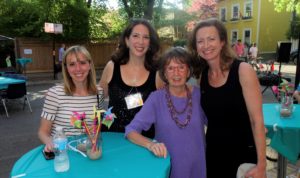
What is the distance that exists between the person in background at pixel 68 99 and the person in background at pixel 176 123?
548 millimetres

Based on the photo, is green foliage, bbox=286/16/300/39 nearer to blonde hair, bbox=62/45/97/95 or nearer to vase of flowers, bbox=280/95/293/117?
vase of flowers, bbox=280/95/293/117

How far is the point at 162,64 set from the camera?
220 centimetres

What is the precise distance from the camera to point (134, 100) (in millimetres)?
2545

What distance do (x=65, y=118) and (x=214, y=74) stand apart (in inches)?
50.6

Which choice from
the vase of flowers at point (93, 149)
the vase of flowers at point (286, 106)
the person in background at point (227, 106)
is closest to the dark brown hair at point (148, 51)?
the person in background at point (227, 106)

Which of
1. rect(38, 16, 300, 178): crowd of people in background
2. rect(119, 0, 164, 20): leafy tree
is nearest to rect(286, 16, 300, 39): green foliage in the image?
rect(119, 0, 164, 20): leafy tree

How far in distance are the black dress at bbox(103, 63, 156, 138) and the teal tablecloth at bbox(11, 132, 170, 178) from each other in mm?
462

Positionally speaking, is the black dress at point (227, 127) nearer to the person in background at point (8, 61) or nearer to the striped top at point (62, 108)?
the striped top at point (62, 108)

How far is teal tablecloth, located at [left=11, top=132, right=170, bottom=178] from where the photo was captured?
174cm

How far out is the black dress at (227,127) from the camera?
6.58ft

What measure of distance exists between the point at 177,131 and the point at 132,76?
80 cm

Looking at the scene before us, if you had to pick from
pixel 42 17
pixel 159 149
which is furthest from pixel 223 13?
pixel 159 149

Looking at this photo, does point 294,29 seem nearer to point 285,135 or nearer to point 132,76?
point 285,135

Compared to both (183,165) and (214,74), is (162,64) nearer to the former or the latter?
(214,74)
